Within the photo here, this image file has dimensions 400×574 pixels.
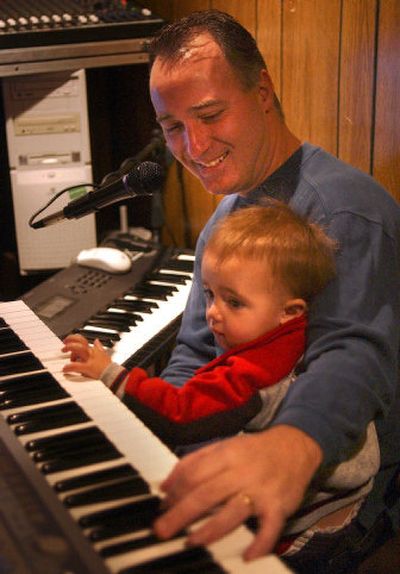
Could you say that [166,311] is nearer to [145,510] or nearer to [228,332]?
[228,332]

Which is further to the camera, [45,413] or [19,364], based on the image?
[19,364]

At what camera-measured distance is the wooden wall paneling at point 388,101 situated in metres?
2.33

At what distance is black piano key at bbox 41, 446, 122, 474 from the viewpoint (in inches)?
47.5

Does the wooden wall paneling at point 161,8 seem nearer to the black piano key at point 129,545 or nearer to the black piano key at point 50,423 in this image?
the black piano key at point 50,423

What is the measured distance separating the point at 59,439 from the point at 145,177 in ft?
2.42

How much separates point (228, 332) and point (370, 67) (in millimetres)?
1202

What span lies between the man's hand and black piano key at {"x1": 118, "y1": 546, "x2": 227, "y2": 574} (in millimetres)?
17

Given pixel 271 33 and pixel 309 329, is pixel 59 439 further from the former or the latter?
pixel 271 33

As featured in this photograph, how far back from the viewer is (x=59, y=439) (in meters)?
1.29

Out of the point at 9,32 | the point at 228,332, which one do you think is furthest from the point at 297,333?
the point at 9,32

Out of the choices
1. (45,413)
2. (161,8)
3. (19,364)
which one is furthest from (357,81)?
(45,413)

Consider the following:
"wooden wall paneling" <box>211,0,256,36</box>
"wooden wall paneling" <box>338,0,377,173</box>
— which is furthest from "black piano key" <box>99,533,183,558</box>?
"wooden wall paneling" <box>211,0,256,36</box>

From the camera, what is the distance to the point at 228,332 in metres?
1.61

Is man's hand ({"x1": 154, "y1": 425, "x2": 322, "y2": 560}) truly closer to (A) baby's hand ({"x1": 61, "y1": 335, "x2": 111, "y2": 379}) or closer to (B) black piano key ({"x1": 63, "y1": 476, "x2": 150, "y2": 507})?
(B) black piano key ({"x1": 63, "y1": 476, "x2": 150, "y2": 507})
